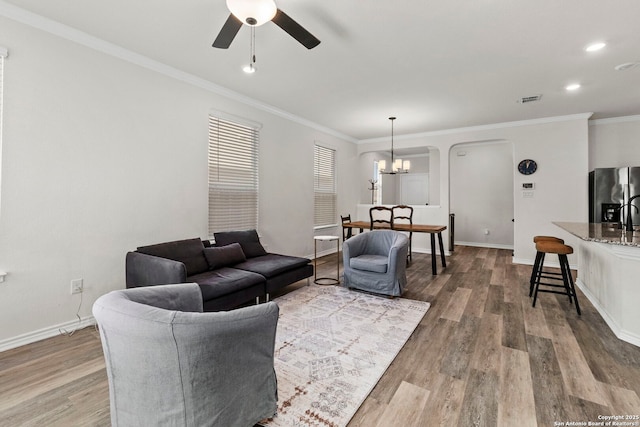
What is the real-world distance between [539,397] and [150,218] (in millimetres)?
3693

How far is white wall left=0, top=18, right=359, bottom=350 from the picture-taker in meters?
2.38

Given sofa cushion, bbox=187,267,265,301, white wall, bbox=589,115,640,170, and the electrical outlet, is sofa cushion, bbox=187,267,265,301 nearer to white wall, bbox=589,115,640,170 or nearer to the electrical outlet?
the electrical outlet

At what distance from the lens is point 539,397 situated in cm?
181

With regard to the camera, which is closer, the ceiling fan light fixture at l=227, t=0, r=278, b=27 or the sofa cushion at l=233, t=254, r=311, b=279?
A: the ceiling fan light fixture at l=227, t=0, r=278, b=27

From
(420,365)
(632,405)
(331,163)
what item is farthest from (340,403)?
(331,163)

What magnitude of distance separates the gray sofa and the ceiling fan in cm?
Answer: 190

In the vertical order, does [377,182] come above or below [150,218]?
above

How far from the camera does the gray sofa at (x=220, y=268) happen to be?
2645mm

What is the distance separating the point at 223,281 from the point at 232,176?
179 centimetres

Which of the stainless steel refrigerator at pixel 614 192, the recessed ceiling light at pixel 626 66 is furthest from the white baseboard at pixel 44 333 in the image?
the stainless steel refrigerator at pixel 614 192

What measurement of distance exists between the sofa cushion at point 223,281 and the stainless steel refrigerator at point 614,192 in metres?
5.45

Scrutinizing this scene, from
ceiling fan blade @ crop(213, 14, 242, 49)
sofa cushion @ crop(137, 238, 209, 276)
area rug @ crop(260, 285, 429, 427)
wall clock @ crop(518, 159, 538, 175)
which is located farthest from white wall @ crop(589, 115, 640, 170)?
sofa cushion @ crop(137, 238, 209, 276)

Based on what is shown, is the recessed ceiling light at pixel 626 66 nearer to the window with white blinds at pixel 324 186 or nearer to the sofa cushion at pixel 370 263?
the sofa cushion at pixel 370 263

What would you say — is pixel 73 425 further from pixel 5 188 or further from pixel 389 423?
pixel 5 188
